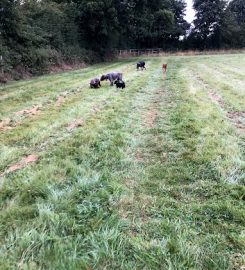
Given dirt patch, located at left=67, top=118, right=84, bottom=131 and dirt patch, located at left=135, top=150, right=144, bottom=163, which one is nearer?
dirt patch, located at left=135, top=150, right=144, bottom=163

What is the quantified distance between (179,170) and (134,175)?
639mm

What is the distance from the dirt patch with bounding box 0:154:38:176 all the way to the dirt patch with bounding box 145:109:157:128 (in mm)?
2540

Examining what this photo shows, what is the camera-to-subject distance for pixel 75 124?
22.7ft

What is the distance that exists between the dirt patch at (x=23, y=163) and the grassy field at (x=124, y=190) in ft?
0.05

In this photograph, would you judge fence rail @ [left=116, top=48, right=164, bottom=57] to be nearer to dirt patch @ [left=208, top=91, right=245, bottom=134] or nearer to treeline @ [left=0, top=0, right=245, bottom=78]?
treeline @ [left=0, top=0, right=245, bottom=78]

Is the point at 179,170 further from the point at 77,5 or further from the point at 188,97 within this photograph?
the point at 77,5

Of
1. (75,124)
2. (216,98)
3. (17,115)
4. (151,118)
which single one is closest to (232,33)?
(216,98)

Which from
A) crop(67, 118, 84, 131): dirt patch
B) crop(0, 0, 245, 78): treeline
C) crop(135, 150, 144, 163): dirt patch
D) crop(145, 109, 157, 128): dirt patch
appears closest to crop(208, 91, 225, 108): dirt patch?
crop(145, 109, 157, 128): dirt patch

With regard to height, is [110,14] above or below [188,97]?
above

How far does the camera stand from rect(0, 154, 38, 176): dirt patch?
459 cm

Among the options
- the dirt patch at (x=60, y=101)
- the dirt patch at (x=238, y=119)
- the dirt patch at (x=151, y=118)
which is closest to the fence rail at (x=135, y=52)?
the dirt patch at (x=60, y=101)

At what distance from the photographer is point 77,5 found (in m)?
26.6

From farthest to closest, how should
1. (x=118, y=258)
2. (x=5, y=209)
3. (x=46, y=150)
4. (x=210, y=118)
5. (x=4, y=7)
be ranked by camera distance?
1. (x=4, y=7)
2. (x=210, y=118)
3. (x=46, y=150)
4. (x=5, y=209)
5. (x=118, y=258)

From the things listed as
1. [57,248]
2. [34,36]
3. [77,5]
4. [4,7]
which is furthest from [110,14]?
[57,248]
